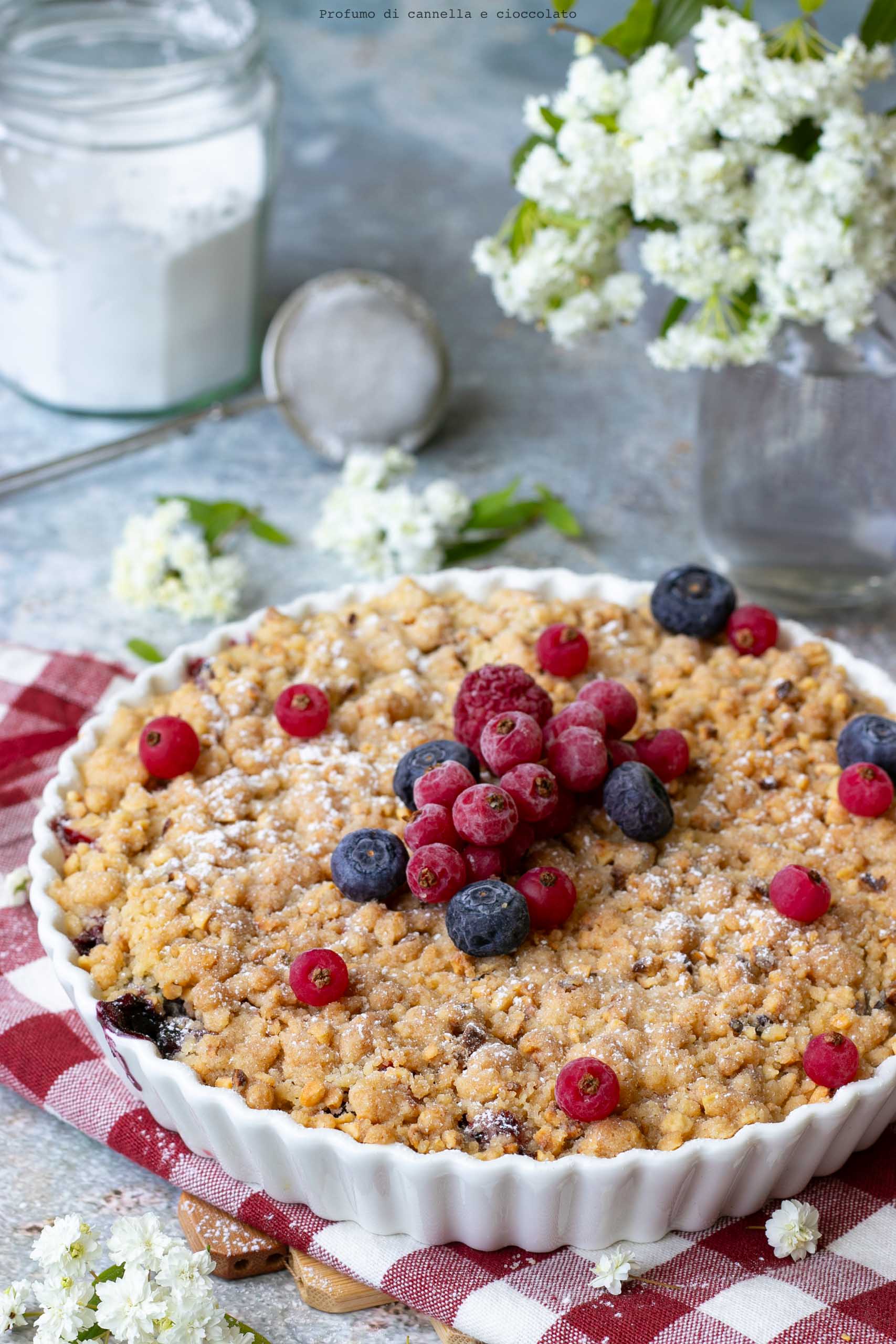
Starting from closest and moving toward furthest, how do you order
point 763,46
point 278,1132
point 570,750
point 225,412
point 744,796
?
point 278,1132
point 570,750
point 744,796
point 763,46
point 225,412

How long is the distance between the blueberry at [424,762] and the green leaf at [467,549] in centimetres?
99

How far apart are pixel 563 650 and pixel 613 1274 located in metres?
0.78

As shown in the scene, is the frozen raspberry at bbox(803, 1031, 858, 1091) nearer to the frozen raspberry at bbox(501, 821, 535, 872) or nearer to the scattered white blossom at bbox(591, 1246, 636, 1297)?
the scattered white blossom at bbox(591, 1246, 636, 1297)

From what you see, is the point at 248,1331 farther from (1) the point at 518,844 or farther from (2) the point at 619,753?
(2) the point at 619,753

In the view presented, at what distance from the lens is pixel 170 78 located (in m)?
2.64

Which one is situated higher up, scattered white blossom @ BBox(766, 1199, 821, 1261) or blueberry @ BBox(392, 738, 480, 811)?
blueberry @ BBox(392, 738, 480, 811)

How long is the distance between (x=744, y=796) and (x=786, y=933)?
231mm

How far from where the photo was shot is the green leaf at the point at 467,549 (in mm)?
2699

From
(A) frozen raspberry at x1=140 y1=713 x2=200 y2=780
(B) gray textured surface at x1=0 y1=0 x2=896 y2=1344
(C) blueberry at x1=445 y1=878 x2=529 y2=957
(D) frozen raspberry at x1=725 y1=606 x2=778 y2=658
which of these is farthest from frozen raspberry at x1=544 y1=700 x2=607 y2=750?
(B) gray textured surface at x1=0 y1=0 x2=896 y2=1344

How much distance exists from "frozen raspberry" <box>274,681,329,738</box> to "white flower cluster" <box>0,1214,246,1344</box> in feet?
2.08

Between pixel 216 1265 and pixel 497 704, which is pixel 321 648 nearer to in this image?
pixel 497 704

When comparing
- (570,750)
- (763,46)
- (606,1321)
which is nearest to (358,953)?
(570,750)

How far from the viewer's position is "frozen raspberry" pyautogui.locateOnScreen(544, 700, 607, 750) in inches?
68.1

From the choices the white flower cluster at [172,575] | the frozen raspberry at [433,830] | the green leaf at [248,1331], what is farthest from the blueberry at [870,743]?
the white flower cluster at [172,575]
